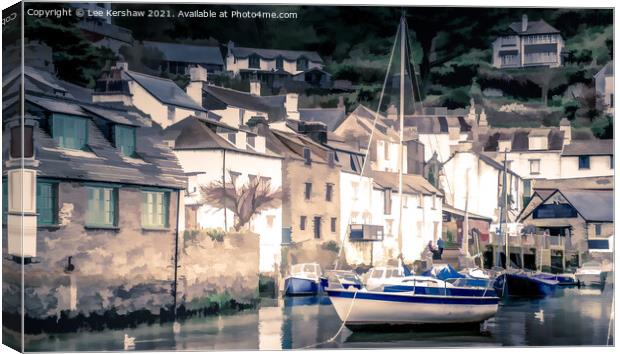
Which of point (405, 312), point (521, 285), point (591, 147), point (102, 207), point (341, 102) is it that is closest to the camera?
point (102, 207)

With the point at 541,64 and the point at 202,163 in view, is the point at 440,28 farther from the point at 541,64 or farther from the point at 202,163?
the point at 202,163

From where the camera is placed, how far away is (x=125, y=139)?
68.2 feet

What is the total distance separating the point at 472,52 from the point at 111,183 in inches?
209

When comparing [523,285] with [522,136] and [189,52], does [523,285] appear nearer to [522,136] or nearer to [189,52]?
[522,136]

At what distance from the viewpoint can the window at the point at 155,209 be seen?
20.8m

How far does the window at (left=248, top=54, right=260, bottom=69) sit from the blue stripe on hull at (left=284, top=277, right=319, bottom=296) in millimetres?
2913

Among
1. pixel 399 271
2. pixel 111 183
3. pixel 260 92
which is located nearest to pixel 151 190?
pixel 111 183

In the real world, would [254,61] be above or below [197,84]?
above

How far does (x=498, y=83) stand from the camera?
72.3 feet

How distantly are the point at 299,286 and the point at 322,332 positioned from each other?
72 centimetres

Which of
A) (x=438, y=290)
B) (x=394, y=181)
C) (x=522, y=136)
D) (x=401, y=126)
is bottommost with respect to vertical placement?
(x=438, y=290)

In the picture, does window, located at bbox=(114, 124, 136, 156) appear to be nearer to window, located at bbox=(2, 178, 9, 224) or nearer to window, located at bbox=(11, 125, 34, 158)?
window, located at bbox=(11, 125, 34, 158)

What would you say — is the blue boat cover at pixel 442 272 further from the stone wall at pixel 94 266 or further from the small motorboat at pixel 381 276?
the stone wall at pixel 94 266

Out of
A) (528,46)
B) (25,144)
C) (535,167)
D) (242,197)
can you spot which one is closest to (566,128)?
(535,167)
